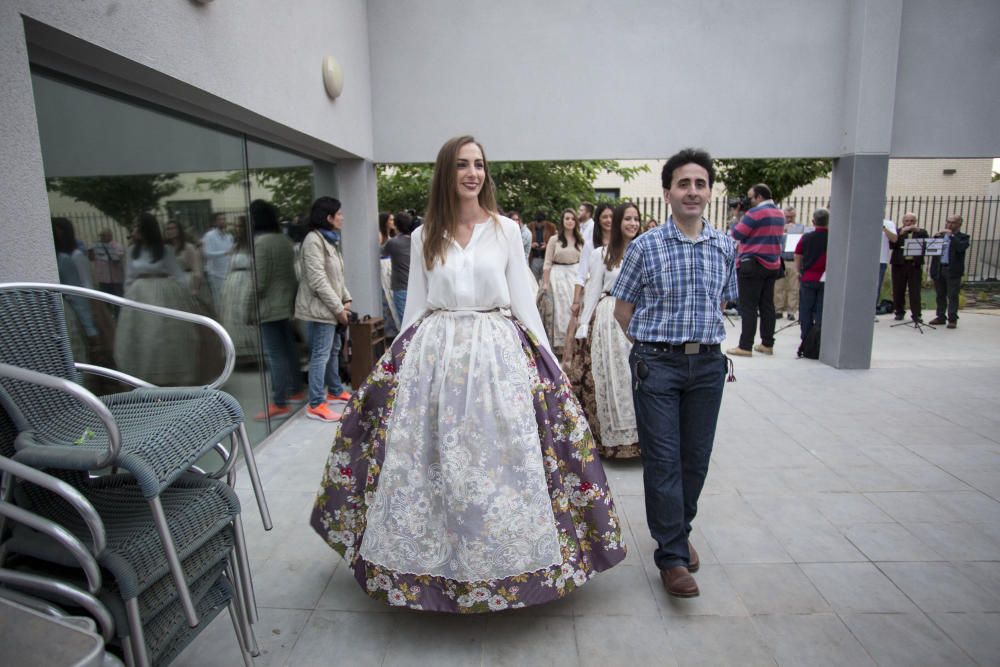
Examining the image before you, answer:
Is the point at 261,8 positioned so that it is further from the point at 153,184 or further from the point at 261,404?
the point at 261,404

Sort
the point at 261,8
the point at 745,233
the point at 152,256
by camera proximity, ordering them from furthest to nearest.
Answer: the point at 745,233
the point at 261,8
the point at 152,256

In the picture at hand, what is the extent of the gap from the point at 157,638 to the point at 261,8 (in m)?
3.75

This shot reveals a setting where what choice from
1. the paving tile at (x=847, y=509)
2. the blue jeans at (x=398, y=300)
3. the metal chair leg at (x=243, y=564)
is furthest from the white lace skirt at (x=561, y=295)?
the metal chair leg at (x=243, y=564)

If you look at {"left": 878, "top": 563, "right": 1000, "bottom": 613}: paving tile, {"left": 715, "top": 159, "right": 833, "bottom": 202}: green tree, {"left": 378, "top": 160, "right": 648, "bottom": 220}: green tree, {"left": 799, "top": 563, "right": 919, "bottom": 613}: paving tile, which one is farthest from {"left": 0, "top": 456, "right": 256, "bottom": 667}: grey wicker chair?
{"left": 715, "top": 159, "right": 833, "bottom": 202}: green tree

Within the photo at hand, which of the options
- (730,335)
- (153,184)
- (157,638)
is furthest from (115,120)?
(730,335)

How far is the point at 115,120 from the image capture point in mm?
3197

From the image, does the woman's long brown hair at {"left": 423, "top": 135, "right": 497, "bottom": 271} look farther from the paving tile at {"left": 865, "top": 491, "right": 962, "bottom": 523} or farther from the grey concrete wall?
the paving tile at {"left": 865, "top": 491, "right": 962, "bottom": 523}

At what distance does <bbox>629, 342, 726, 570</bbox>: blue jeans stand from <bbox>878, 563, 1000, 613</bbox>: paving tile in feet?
3.27

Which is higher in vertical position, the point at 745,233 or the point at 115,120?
the point at 115,120

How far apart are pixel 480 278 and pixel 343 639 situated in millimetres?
1543

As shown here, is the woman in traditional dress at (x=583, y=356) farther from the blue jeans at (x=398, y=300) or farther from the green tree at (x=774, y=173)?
the green tree at (x=774, y=173)

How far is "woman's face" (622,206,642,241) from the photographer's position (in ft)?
14.5

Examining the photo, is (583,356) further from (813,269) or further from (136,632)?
(813,269)

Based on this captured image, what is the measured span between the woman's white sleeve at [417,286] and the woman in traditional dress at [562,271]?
3630mm
